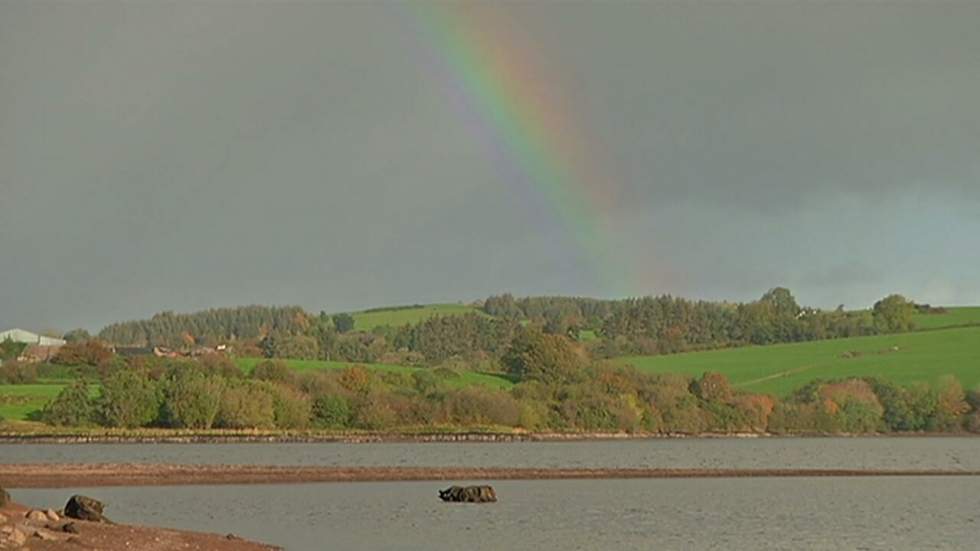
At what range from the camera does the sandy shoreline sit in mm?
76125

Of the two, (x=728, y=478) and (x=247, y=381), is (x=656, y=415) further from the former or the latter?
(x=728, y=478)

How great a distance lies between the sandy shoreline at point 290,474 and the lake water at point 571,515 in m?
3.26

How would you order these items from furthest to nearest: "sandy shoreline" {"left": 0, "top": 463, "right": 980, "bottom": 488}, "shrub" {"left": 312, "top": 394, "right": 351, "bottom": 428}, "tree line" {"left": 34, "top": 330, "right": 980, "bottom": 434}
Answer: "shrub" {"left": 312, "top": 394, "right": 351, "bottom": 428} → "tree line" {"left": 34, "top": 330, "right": 980, "bottom": 434} → "sandy shoreline" {"left": 0, "top": 463, "right": 980, "bottom": 488}

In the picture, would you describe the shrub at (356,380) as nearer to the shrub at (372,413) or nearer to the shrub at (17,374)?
the shrub at (372,413)

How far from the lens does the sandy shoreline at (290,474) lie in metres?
76.1

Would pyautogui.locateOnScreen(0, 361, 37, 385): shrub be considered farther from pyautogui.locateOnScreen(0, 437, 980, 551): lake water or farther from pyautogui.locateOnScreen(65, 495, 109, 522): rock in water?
pyautogui.locateOnScreen(65, 495, 109, 522): rock in water

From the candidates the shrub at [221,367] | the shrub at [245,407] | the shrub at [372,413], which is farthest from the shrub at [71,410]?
the shrub at [372,413]

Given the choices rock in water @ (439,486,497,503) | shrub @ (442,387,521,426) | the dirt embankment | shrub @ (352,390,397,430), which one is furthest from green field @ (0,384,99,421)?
the dirt embankment

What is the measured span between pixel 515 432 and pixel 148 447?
1791 inches

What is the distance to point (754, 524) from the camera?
191ft

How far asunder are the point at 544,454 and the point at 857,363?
75.6m

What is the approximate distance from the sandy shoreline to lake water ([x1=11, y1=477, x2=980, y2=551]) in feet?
10.7

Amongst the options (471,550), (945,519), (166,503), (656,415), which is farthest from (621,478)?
(656,415)

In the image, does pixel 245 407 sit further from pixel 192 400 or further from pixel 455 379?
pixel 455 379
